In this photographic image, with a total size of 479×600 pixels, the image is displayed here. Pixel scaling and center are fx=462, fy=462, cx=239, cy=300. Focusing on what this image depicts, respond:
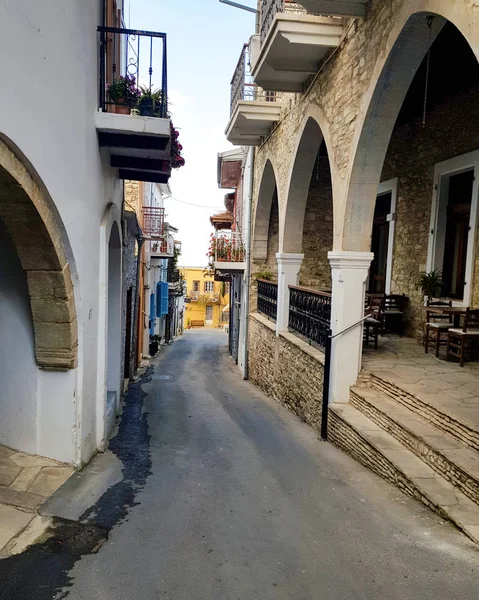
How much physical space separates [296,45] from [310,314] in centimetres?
394

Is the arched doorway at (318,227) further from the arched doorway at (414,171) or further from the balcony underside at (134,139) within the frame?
the balcony underside at (134,139)

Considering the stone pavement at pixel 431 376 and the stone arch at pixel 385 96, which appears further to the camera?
the stone pavement at pixel 431 376

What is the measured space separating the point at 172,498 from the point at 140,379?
765cm

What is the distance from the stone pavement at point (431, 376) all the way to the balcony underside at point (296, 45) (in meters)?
4.35

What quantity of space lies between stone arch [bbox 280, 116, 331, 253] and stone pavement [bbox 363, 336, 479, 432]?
2.65 m

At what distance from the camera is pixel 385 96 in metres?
5.02

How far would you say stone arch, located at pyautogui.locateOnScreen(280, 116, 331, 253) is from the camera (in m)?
7.68

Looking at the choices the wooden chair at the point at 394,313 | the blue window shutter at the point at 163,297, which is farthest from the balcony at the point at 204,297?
the wooden chair at the point at 394,313

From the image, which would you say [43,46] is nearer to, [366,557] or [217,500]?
[217,500]

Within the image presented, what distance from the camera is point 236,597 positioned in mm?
2555

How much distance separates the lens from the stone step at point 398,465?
11.1 feet

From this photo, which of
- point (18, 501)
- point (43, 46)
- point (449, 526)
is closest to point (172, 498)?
point (18, 501)

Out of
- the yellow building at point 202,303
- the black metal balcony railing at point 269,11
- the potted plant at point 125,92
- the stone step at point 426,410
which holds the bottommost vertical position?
the yellow building at point 202,303

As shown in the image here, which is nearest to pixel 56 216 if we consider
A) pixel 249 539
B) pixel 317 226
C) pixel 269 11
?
pixel 249 539
